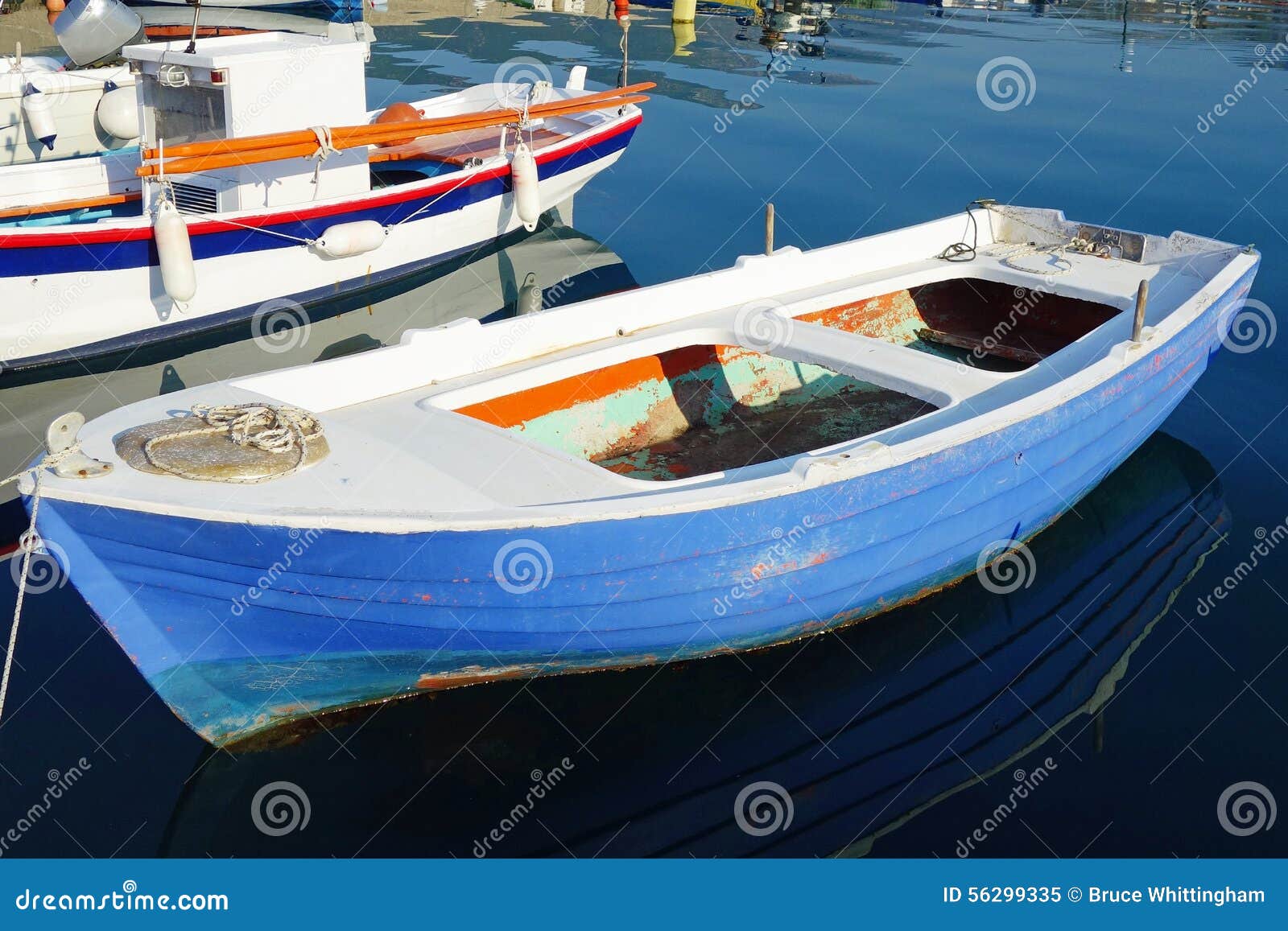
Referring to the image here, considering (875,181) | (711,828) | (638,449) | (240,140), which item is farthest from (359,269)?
(711,828)

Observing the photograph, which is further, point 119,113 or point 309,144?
point 119,113

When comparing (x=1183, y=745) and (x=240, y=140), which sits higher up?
(x=240, y=140)

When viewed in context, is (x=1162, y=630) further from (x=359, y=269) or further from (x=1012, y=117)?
(x=1012, y=117)

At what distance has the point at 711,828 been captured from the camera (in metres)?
5.15

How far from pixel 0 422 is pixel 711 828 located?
6133mm
